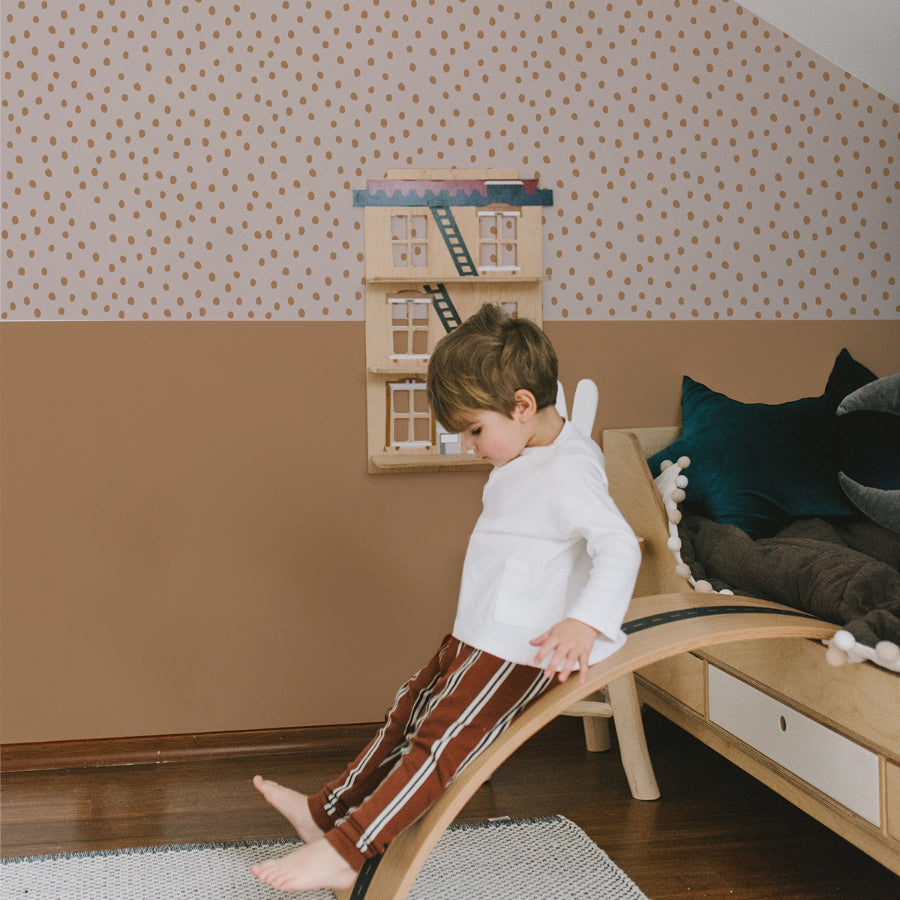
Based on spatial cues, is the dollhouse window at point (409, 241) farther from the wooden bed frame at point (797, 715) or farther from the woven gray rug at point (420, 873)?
the woven gray rug at point (420, 873)

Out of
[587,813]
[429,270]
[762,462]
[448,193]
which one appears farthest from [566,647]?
[448,193]

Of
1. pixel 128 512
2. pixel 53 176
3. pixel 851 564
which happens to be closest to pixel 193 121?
pixel 53 176

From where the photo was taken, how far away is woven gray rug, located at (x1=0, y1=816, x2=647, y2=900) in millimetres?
1430

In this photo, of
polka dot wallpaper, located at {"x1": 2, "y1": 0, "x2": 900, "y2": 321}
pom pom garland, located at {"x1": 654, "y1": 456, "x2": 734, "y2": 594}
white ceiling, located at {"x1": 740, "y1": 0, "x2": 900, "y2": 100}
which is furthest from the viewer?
white ceiling, located at {"x1": 740, "y1": 0, "x2": 900, "y2": 100}

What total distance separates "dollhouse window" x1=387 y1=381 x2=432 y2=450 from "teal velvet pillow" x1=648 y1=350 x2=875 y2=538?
1.74ft

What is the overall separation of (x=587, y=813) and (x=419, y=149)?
145 cm

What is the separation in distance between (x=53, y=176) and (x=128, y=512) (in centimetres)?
74

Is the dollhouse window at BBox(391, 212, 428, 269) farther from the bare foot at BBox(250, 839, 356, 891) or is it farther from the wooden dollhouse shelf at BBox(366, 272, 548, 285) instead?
the bare foot at BBox(250, 839, 356, 891)

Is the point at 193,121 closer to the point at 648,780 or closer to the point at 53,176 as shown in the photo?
the point at 53,176

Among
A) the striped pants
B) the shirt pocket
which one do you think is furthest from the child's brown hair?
→ the striped pants

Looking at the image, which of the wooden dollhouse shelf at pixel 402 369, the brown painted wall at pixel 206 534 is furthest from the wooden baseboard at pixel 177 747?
the wooden dollhouse shelf at pixel 402 369

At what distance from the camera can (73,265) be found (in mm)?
1991

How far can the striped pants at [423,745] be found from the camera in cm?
122

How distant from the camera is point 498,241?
81.6 inches
